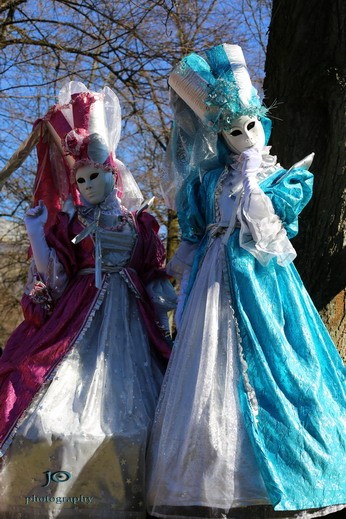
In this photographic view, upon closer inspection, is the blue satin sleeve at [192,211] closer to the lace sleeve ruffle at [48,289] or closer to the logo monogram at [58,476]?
the lace sleeve ruffle at [48,289]

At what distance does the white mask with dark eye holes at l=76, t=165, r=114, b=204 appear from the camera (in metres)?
3.64

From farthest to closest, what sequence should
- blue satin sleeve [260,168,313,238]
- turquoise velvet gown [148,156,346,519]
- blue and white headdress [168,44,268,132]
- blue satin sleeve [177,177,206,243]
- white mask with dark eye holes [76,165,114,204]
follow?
white mask with dark eye holes [76,165,114,204] → blue satin sleeve [177,177,206,243] → blue and white headdress [168,44,268,132] → blue satin sleeve [260,168,313,238] → turquoise velvet gown [148,156,346,519]

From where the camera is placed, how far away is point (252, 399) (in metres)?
2.86

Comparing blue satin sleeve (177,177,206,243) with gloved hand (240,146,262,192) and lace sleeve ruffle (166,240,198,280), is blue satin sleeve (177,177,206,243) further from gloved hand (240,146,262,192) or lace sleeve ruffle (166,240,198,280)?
gloved hand (240,146,262,192)

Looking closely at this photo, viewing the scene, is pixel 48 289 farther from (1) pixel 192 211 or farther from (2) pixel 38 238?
(1) pixel 192 211

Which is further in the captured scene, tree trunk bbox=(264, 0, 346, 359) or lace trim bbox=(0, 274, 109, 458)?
tree trunk bbox=(264, 0, 346, 359)

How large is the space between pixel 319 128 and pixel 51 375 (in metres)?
1.97

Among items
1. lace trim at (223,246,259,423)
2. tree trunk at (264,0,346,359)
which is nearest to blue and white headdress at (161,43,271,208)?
tree trunk at (264,0,346,359)

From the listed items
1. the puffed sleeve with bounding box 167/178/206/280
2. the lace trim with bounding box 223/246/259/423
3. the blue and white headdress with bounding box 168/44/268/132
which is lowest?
the lace trim with bounding box 223/246/259/423

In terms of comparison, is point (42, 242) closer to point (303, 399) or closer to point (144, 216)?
point (144, 216)

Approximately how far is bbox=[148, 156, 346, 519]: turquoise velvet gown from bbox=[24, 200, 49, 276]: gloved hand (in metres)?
0.82

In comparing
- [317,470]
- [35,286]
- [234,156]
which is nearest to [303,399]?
[317,470]

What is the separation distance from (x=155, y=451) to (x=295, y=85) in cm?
216

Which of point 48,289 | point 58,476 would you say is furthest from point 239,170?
point 58,476
